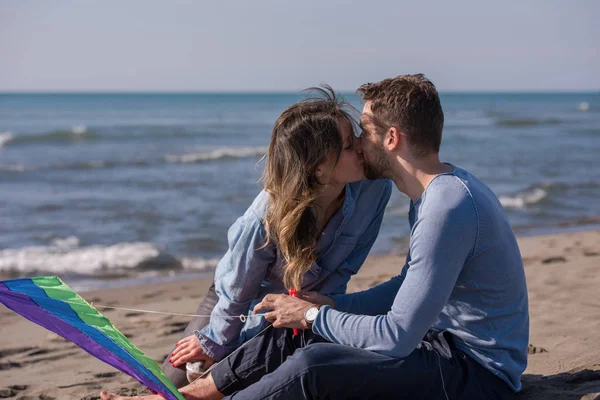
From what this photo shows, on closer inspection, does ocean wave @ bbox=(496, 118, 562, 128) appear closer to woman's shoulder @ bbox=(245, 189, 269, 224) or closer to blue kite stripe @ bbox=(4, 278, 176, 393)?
Result: woman's shoulder @ bbox=(245, 189, 269, 224)

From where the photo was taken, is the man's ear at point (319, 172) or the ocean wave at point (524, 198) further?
the ocean wave at point (524, 198)

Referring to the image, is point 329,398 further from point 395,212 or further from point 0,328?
point 395,212

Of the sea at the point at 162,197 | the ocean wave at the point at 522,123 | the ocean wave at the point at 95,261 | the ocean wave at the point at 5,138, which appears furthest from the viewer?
the ocean wave at the point at 522,123

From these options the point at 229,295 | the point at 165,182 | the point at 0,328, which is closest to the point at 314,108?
the point at 229,295

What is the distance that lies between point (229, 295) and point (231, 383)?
0.40 metres

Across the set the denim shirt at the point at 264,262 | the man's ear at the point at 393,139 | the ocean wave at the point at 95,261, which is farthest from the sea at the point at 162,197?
the man's ear at the point at 393,139

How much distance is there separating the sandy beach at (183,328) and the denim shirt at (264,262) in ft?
3.12

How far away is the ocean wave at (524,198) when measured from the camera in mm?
10922

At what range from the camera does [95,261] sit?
7.77 m

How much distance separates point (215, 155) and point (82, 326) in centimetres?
1633

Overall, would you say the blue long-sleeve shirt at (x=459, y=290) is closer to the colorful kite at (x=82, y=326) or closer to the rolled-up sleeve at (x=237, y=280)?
the rolled-up sleeve at (x=237, y=280)

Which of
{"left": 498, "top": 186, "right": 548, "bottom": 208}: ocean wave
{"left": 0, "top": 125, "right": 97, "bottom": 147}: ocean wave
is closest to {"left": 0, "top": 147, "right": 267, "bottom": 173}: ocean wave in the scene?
{"left": 0, "top": 125, "right": 97, "bottom": 147}: ocean wave

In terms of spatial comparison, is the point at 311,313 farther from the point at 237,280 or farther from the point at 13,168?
the point at 13,168

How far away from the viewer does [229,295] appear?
3.19m
